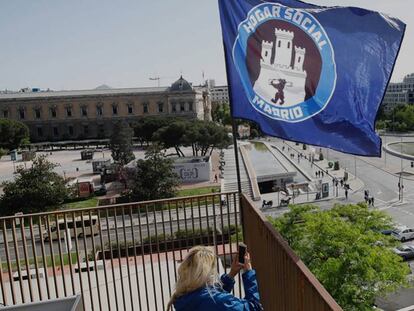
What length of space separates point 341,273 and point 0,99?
7793cm

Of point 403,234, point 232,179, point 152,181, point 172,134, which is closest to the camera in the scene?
point 403,234

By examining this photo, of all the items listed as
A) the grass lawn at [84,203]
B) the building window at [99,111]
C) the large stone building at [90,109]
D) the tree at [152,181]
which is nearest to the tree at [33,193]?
the grass lawn at [84,203]

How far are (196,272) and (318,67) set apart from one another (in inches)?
109

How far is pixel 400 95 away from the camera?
4727 inches

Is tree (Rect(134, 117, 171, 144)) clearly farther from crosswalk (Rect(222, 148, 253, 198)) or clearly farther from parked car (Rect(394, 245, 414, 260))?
parked car (Rect(394, 245, 414, 260))

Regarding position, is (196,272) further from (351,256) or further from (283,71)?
(351,256)

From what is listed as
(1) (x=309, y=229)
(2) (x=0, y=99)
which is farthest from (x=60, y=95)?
(1) (x=309, y=229)

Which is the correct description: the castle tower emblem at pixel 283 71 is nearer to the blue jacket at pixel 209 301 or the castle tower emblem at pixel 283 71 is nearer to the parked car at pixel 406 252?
the blue jacket at pixel 209 301

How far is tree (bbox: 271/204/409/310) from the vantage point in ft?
35.9

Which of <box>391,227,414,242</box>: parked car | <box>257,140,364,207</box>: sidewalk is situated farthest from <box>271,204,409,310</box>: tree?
<box>257,140,364,207</box>: sidewalk

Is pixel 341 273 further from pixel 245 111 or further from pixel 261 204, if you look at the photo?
pixel 261 204

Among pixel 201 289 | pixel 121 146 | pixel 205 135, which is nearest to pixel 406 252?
pixel 201 289

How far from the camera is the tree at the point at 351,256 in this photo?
1093 cm

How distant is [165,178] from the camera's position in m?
27.9
